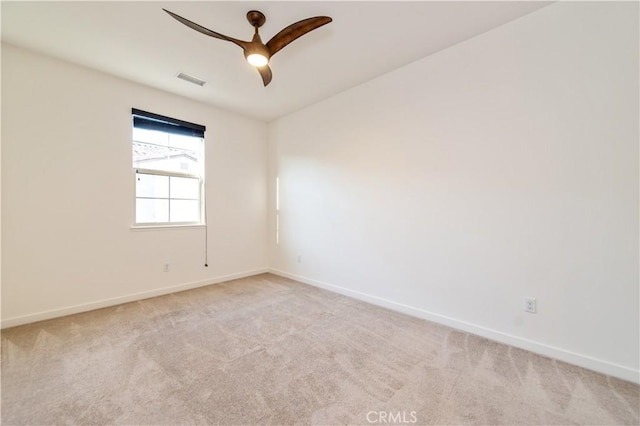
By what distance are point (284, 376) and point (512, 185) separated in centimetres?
233

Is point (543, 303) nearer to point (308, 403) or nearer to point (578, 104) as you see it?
point (578, 104)

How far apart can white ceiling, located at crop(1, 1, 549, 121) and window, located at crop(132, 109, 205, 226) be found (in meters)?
0.55

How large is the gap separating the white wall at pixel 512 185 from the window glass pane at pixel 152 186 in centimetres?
244

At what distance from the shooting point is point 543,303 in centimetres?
208

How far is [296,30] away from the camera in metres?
1.95

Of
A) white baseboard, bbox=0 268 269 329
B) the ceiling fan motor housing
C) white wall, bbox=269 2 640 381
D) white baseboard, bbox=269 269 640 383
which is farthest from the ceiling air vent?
white baseboard, bbox=269 269 640 383

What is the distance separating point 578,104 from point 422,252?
167 centimetres

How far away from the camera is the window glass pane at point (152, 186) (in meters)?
3.35

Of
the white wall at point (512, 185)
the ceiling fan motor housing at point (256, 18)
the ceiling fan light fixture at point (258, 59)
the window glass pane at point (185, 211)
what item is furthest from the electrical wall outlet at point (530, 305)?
the window glass pane at point (185, 211)

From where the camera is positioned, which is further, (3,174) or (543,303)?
(3,174)

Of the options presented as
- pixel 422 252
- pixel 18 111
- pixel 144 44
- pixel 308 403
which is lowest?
pixel 308 403

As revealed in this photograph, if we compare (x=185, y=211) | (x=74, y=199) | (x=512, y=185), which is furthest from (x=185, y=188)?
(x=512, y=185)

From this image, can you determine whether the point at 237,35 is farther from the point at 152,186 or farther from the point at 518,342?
the point at 518,342

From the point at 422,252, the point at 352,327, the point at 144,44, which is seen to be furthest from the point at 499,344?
the point at 144,44
